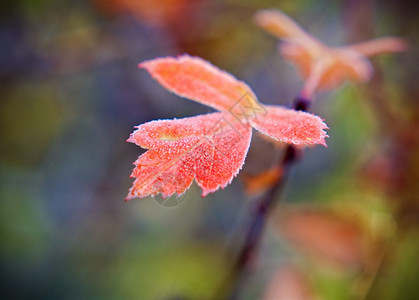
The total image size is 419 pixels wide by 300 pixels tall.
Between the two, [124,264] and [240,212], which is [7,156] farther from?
[240,212]

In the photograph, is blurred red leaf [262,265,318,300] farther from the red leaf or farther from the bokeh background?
the red leaf

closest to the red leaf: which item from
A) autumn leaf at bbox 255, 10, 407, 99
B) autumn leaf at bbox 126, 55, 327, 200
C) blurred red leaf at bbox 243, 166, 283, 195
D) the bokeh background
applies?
autumn leaf at bbox 126, 55, 327, 200

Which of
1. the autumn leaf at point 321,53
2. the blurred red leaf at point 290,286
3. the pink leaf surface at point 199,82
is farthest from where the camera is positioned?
the blurred red leaf at point 290,286

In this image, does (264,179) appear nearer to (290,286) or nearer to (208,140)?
(208,140)

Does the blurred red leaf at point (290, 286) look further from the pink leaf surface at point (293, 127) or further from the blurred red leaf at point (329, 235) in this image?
the pink leaf surface at point (293, 127)

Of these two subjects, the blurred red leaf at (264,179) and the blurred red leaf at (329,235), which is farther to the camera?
the blurred red leaf at (329,235)

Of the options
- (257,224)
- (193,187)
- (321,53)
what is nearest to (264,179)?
(257,224)

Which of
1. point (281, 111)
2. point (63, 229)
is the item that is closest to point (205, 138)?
point (281, 111)

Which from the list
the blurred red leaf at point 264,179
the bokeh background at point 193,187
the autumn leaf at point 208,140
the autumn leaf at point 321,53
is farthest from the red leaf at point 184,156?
the bokeh background at point 193,187

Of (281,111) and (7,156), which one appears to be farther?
(7,156)
